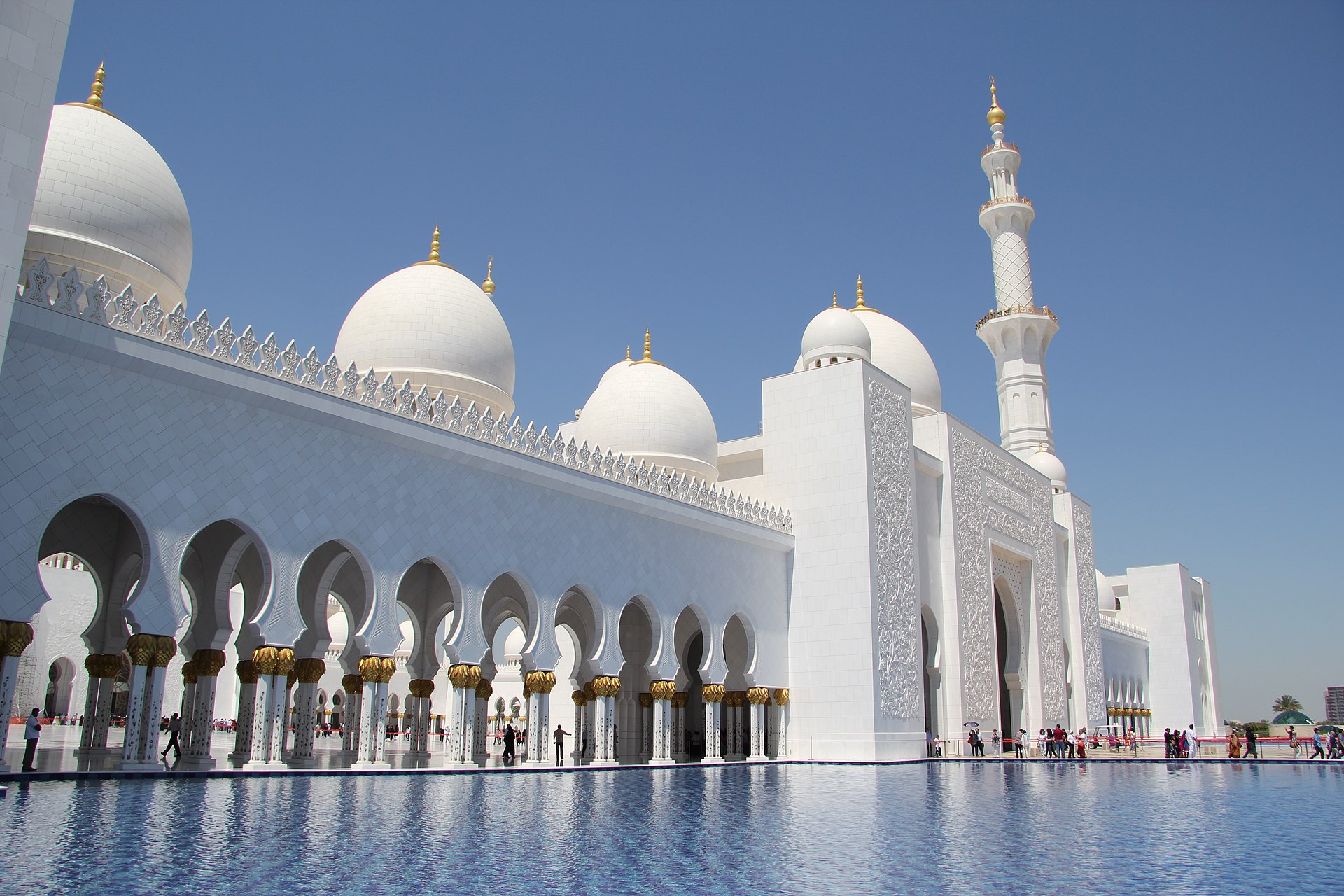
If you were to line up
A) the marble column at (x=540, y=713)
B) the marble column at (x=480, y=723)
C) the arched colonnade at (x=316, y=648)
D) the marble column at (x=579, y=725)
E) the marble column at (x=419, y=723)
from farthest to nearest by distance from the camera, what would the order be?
the marble column at (x=579, y=725), the marble column at (x=419, y=723), the marble column at (x=540, y=713), the marble column at (x=480, y=723), the arched colonnade at (x=316, y=648)

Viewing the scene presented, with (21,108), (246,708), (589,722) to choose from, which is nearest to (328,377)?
(246,708)

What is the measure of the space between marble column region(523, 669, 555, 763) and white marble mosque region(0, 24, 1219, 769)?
0.21ft

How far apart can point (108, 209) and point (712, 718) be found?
28.3 ft

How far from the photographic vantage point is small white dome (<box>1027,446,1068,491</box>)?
22719mm

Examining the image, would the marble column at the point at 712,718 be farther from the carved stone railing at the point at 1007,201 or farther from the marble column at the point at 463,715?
the carved stone railing at the point at 1007,201

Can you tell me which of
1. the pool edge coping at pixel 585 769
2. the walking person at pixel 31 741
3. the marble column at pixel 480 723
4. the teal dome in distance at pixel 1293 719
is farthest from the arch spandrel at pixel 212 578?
the teal dome in distance at pixel 1293 719

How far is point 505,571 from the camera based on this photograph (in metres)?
10.2

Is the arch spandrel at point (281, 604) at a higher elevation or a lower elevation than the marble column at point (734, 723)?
higher

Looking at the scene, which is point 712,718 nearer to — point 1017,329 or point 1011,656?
point 1011,656

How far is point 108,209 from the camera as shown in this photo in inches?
365

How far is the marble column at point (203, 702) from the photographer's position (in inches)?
348

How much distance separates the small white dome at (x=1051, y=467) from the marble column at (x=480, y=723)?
14925mm

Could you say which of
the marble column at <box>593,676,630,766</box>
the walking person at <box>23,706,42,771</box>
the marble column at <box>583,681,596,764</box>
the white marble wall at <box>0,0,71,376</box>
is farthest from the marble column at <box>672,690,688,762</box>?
the white marble wall at <box>0,0,71,376</box>

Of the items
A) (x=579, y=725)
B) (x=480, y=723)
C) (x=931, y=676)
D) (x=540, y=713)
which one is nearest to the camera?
(x=540, y=713)
